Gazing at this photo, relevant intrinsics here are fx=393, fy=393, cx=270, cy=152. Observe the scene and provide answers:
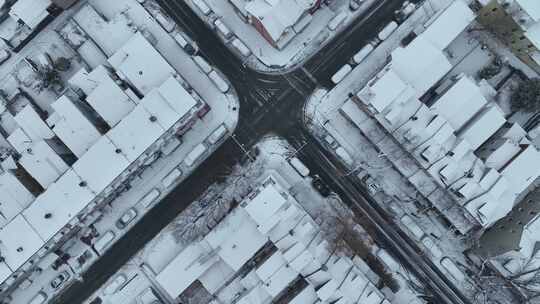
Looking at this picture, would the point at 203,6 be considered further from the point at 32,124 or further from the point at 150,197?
the point at 32,124

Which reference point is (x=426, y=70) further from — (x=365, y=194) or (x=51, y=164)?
(x=51, y=164)

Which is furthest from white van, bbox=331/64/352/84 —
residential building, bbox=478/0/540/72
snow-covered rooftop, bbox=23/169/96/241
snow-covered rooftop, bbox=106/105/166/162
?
snow-covered rooftop, bbox=23/169/96/241

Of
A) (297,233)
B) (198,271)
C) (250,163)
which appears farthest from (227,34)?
(198,271)

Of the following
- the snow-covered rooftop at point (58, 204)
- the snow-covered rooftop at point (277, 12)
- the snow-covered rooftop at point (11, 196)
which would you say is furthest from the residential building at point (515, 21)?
the snow-covered rooftop at point (11, 196)

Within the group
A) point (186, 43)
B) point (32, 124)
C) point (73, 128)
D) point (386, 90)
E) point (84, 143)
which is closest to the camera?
point (386, 90)

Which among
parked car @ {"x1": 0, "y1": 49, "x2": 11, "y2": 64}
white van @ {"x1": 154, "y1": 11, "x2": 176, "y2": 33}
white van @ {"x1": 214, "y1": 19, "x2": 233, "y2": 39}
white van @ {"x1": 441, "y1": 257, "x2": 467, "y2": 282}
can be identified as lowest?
white van @ {"x1": 441, "y1": 257, "x2": 467, "y2": 282}

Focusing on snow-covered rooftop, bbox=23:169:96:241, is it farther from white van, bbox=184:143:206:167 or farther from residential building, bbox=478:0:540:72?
residential building, bbox=478:0:540:72

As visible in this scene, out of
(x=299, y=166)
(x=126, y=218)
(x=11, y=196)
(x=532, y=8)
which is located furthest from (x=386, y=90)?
(x=11, y=196)
